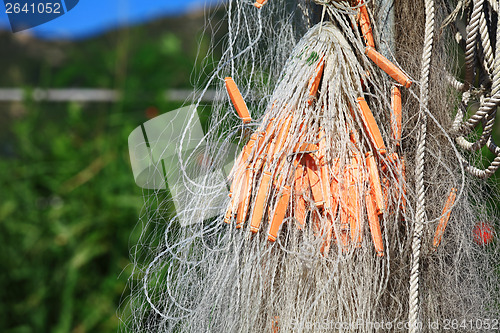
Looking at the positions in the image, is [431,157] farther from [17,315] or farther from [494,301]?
[17,315]

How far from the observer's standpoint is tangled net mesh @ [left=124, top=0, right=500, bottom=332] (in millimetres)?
975

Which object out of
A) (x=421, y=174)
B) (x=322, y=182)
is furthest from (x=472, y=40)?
(x=322, y=182)

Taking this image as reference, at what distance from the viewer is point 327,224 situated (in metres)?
0.97

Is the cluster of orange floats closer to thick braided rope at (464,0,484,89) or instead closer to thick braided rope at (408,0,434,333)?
thick braided rope at (408,0,434,333)

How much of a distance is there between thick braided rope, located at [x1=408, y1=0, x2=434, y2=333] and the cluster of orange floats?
0.03 metres

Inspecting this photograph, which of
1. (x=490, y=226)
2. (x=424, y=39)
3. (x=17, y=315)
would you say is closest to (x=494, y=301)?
(x=490, y=226)

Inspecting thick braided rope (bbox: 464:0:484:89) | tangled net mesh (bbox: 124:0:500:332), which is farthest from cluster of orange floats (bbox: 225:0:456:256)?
thick braided rope (bbox: 464:0:484:89)

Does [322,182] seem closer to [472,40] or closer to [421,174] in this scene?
[421,174]

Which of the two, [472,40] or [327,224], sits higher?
[472,40]

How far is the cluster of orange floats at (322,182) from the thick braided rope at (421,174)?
0.11 ft

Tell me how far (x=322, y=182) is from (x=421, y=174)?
19cm

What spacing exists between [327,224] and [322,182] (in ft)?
0.24

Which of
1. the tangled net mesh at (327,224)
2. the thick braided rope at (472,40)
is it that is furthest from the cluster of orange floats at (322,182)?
the thick braided rope at (472,40)

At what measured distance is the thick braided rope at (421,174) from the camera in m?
0.98
